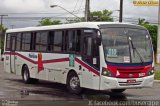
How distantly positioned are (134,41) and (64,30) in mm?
3491

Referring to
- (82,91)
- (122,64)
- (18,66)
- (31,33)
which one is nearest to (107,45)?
(122,64)

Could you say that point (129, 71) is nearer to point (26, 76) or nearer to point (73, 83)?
point (73, 83)

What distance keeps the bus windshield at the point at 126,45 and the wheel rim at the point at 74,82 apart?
2.10 meters

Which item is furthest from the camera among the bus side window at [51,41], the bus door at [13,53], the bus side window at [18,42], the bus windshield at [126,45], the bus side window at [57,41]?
the bus door at [13,53]

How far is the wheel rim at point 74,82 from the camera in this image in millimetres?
16583

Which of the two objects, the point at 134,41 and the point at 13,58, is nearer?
the point at 134,41

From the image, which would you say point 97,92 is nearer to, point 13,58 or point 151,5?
point 13,58

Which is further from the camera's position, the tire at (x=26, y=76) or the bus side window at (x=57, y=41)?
the tire at (x=26, y=76)

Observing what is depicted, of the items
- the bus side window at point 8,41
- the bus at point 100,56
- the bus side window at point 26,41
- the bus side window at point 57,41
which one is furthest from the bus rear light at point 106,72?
the bus side window at point 8,41

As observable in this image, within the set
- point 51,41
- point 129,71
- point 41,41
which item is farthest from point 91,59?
point 41,41

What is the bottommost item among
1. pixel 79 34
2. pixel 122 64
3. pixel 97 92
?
pixel 97 92

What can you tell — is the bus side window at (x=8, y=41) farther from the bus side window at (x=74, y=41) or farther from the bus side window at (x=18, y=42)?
the bus side window at (x=74, y=41)

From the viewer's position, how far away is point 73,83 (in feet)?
55.4

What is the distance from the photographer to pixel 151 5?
A: 34.0 meters
